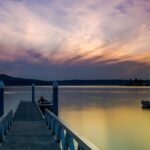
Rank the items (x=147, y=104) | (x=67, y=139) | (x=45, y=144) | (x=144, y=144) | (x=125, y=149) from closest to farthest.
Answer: (x=67, y=139), (x=45, y=144), (x=125, y=149), (x=144, y=144), (x=147, y=104)

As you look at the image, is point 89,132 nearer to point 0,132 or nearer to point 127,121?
point 127,121

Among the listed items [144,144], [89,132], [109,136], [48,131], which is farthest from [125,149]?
[48,131]

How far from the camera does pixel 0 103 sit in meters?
17.1

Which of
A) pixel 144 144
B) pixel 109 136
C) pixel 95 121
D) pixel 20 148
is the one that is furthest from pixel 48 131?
pixel 95 121

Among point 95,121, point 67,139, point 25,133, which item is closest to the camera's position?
point 67,139

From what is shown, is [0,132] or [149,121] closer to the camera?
[0,132]

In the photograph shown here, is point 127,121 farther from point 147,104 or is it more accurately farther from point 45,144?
point 45,144

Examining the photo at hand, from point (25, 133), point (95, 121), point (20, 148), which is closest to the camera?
point (20, 148)

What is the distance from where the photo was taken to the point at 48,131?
1305 centimetres

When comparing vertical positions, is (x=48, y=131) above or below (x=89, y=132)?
above

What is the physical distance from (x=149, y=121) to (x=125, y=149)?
18114mm

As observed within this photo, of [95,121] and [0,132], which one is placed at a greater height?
[0,132]

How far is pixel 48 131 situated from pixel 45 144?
290cm

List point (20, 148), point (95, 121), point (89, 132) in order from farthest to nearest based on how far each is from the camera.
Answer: point (95, 121) → point (89, 132) → point (20, 148)
